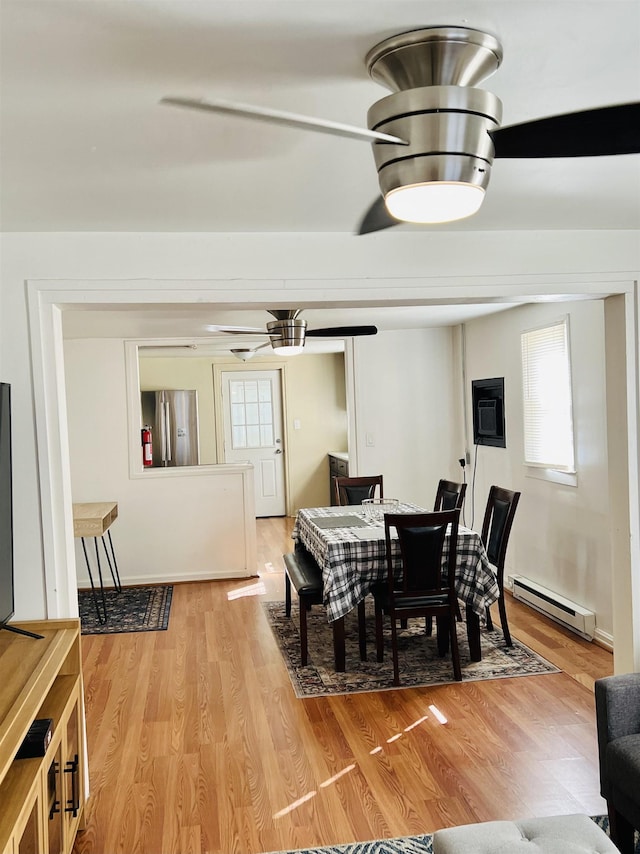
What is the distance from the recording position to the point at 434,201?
4.83 ft

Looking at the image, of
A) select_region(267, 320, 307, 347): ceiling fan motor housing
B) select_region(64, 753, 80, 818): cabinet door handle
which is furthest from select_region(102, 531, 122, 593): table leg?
select_region(64, 753, 80, 818): cabinet door handle

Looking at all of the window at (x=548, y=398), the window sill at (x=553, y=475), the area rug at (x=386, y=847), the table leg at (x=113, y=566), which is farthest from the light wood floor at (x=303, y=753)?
the table leg at (x=113, y=566)

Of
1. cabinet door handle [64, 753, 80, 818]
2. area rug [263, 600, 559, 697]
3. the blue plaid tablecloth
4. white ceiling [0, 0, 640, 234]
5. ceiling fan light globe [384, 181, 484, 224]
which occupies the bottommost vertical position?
area rug [263, 600, 559, 697]

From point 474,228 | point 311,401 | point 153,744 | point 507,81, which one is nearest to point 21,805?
point 153,744

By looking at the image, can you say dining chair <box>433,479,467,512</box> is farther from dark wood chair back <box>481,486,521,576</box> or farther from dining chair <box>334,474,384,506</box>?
dining chair <box>334,474,384,506</box>

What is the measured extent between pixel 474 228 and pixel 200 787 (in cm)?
256

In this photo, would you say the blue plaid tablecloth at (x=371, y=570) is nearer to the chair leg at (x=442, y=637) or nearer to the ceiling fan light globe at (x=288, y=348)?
the chair leg at (x=442, y=637)

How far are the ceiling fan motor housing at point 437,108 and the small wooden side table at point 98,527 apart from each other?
4.18 metres

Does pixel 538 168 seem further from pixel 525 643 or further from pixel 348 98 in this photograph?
pixel 525 643

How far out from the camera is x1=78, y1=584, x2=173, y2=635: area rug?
5.24m

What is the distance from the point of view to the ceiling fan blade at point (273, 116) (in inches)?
44.3

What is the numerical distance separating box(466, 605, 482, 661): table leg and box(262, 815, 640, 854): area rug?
5.55ft

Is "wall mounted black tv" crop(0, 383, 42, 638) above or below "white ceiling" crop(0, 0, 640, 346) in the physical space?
below

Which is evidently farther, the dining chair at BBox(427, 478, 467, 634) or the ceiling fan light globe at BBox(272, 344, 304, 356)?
the dining chair at BBox(427, 478, 467, 634)
